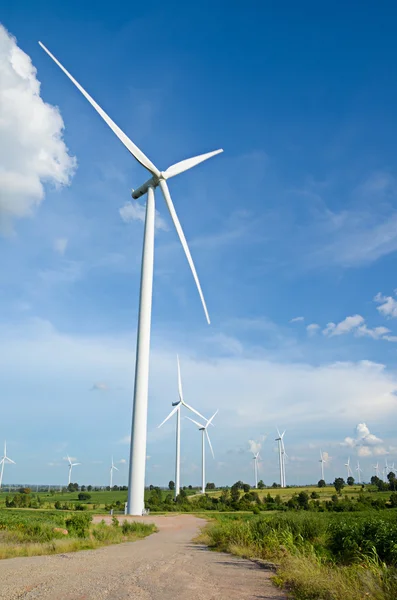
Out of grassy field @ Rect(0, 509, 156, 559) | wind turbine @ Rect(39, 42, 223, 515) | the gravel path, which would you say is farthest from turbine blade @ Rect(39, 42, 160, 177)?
the gravel path

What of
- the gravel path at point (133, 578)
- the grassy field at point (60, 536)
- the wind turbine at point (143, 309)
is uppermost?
the wind turbine at point (143, 309)

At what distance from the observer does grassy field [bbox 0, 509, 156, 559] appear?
79.7 feet

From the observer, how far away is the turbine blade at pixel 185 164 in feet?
158

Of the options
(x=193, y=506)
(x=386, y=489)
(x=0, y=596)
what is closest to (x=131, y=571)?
(x=0, y=596)

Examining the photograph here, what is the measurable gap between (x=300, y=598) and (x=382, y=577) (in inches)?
85.5

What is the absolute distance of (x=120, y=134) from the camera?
4394 centimetres

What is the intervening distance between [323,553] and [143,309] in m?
25.0

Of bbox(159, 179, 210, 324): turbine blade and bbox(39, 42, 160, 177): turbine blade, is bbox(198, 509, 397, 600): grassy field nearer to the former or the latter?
bbox(159, 179, 210, 324): turbine blade

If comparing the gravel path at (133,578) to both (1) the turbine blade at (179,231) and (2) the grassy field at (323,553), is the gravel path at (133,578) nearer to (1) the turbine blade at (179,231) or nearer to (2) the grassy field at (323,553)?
(2) the grassy field at (323,553)

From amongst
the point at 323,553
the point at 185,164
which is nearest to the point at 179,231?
the point at 185,164

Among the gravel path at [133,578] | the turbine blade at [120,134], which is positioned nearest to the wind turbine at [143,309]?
the turbine blade at [120,134]

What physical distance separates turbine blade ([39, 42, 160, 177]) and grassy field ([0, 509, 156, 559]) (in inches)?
1273

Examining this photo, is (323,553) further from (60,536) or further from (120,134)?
(120,134)

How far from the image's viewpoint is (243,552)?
23.3 metres
